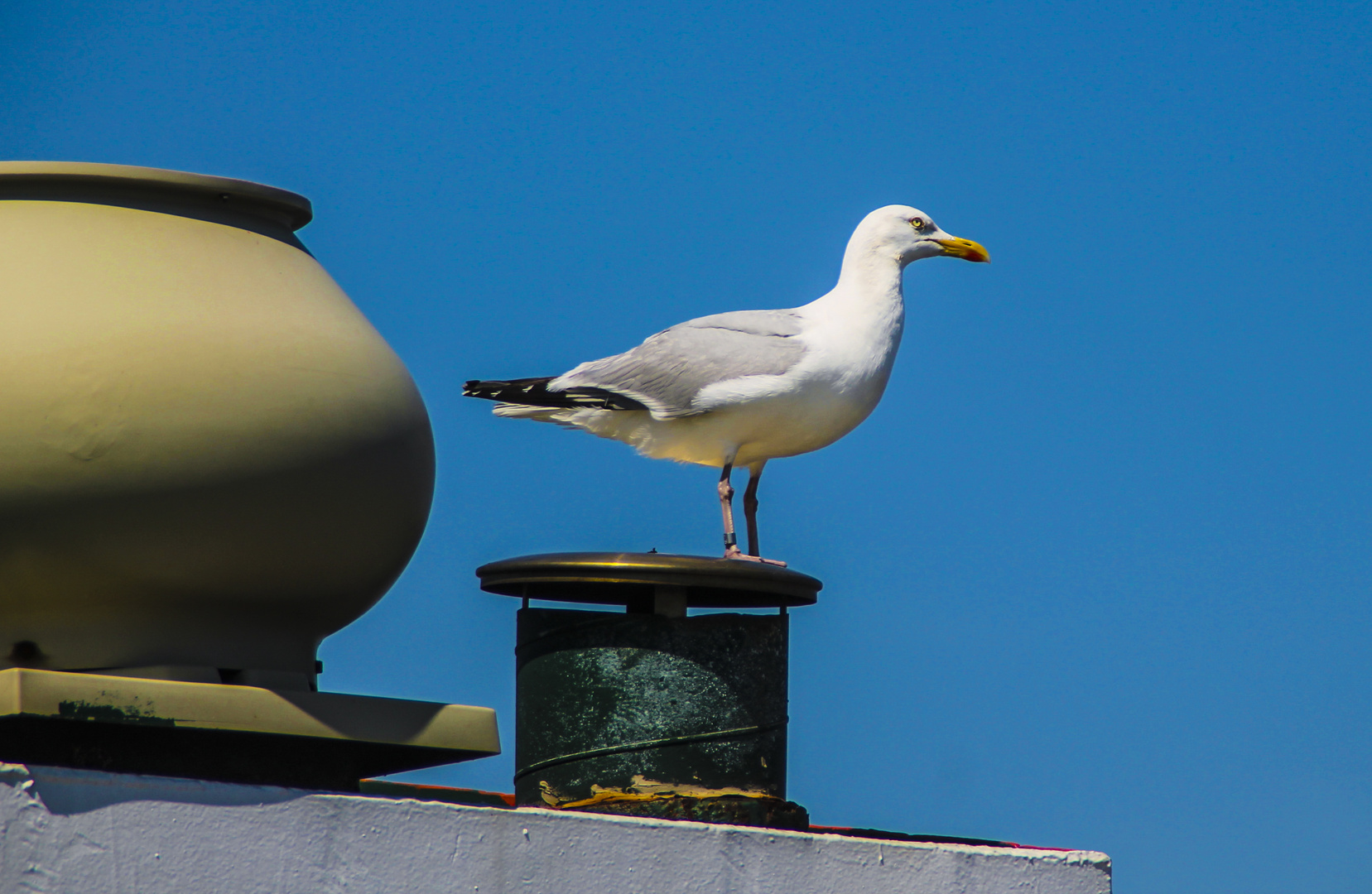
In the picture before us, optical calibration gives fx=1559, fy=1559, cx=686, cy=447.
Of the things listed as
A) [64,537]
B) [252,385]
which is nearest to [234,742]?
[64,537]

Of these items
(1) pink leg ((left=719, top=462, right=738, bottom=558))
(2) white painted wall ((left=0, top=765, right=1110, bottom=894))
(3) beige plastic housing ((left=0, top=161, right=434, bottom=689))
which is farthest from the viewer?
(1) pink leg ((left=719, top=462, right=738, bottom=558))

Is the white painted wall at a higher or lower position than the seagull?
lower

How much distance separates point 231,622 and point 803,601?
2609mm

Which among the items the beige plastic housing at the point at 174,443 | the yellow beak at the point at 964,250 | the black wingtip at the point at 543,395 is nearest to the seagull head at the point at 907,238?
the yellow beak at the point at 964,250

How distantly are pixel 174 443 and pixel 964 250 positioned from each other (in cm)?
470

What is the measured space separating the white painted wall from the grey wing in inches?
99.8

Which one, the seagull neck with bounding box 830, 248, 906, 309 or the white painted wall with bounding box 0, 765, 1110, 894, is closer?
the white painted wall with bounding box 0, 765, 1110, 894

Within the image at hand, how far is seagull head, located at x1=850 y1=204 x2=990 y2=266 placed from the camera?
8.37 metres

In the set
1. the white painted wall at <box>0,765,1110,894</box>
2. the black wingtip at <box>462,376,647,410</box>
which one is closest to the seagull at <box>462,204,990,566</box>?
the black wingtip at <box>462,376,647,410</box>

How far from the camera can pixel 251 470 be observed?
5.70 meters

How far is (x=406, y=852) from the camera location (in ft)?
17.2

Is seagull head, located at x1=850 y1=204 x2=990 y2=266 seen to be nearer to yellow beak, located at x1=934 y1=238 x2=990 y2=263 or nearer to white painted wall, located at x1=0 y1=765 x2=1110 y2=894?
yellow beak, located at x1=934 y1=238 x2=990 y2=263

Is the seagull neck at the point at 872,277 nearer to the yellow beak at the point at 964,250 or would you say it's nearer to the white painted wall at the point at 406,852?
the yellow beak at the point at 964,250

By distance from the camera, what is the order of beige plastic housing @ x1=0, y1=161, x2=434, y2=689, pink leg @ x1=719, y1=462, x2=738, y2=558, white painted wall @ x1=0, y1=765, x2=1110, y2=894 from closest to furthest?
1. white painted wall @ x1=0, y1=765, x2=1110, y2=894
2. beige plastic housing @ x1=0, y1=161, x2=434, y2=689
3. pink leg @ x1=719, y1=462, x2=738, y2=558
